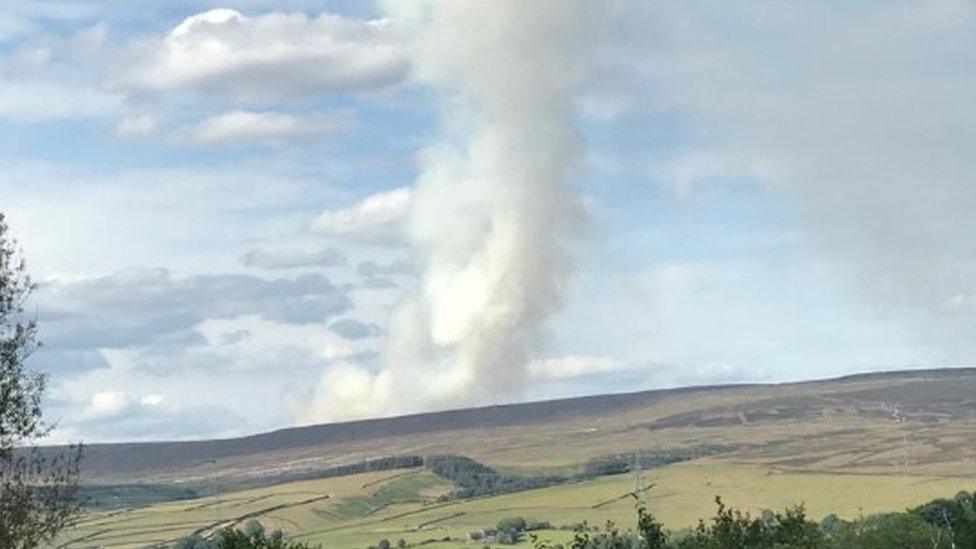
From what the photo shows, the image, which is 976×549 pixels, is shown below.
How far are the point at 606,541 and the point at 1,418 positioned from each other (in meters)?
37.8

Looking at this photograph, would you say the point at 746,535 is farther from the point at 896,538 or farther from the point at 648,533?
the point at 896,538

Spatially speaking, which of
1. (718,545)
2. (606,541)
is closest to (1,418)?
(606,541)

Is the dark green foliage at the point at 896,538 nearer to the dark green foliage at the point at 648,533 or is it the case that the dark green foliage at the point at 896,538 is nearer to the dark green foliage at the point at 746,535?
the dark green foliage at the point at 746,535

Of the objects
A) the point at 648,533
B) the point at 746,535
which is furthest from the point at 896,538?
the point at 648,533

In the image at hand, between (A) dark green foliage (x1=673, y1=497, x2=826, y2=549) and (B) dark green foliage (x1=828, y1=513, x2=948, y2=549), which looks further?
(B) dark green foliage (x1=828, y1=513, x2=948, y2=549)

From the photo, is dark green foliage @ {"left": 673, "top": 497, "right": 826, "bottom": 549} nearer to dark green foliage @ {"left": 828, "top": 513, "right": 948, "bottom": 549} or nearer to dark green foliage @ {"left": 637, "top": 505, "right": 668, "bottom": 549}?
dark green foliage @ {"left": 637, "top": 505, "right": 668, "bottom": 549}

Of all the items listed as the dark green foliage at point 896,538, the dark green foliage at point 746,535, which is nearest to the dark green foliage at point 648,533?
the dark green foliage at point 746,535

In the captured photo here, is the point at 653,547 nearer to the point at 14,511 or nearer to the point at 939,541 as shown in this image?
the point at 14,511

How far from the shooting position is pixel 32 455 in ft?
160

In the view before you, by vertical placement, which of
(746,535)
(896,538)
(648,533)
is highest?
(648,533)

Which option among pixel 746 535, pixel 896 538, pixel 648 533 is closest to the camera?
pixel 648 533

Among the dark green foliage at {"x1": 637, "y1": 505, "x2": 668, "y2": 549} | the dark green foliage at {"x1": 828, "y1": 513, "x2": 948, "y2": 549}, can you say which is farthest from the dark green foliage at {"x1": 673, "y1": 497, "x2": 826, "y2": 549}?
the dark green foliage at {"x1": 828, "y1": 513, "x2": 948, "y2": 549}

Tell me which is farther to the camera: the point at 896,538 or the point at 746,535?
the point at 896,538

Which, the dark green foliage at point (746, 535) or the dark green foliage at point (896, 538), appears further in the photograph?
the dark green foliage at point (896, 538)
